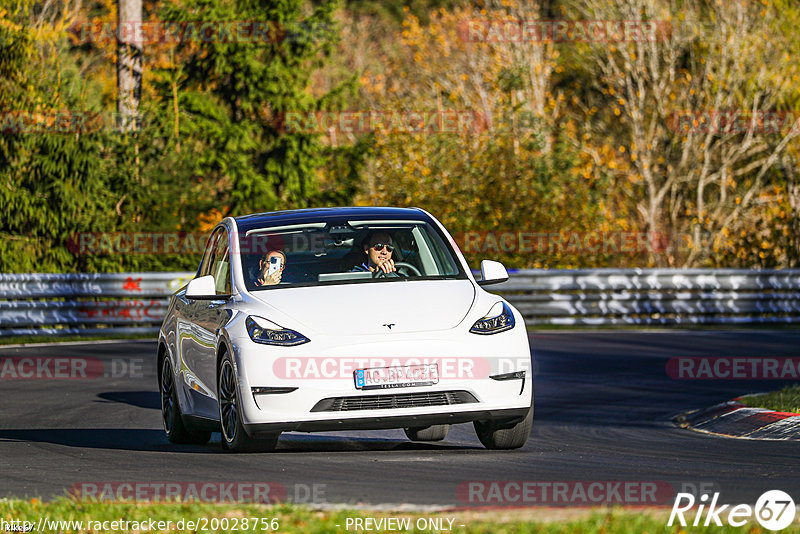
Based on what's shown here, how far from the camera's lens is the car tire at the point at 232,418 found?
31.7ft

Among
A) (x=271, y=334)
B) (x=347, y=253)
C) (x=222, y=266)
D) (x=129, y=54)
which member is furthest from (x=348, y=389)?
(x=129, y=54)

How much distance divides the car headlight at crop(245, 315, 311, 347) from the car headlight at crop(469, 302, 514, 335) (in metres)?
1.12

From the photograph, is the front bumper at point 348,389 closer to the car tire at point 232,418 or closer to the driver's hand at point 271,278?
the car tire at point 232,418

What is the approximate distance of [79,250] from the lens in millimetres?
27453

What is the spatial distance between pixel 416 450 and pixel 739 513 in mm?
3894

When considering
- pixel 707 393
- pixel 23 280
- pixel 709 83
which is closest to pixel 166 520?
pixel 707 393

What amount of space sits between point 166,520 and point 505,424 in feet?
12.2

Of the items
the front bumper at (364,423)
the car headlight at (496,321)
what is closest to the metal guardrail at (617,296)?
the car headlight at (496,321)

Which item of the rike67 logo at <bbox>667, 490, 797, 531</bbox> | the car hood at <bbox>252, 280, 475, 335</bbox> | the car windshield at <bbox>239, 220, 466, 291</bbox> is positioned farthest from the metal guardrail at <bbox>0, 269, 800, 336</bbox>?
the rike67 logo at <bbox>667, 490, 797, 531</bbox>

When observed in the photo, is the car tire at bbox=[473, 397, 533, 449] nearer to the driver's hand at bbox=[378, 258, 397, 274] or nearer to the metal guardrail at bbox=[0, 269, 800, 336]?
the driver's hand at bbox=[378, 258, 397, 274]

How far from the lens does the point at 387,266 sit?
419 inches

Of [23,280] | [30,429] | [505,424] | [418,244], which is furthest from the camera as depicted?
[23,280]

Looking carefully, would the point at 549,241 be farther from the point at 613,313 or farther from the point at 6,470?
the point at 6,470

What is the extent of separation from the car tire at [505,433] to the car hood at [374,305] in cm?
88
